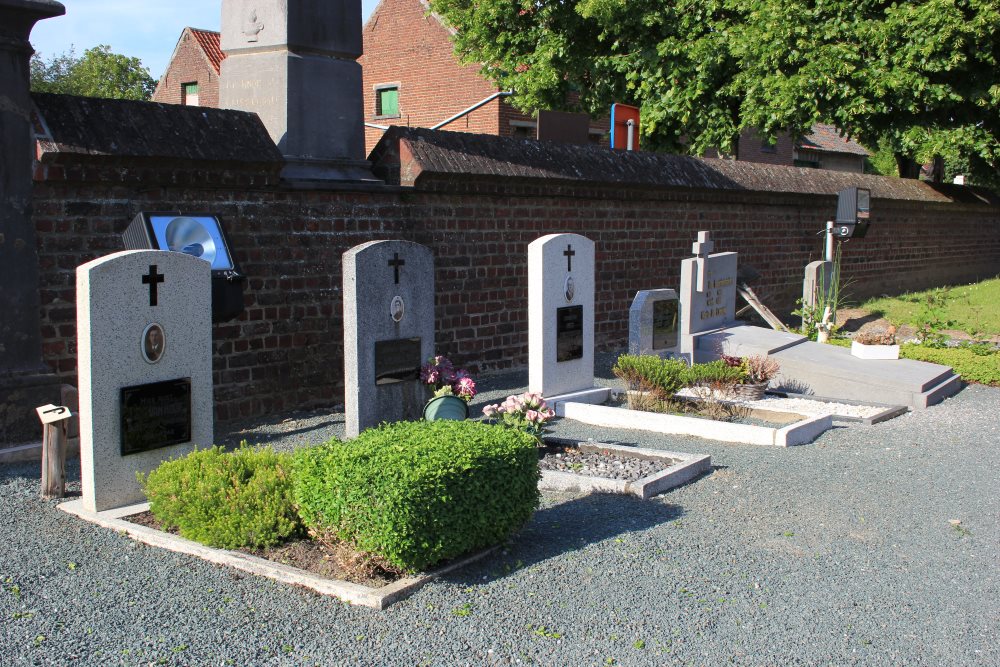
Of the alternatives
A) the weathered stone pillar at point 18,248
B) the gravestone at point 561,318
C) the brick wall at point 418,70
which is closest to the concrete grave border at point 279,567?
the weathered stone pillar at point 18,248

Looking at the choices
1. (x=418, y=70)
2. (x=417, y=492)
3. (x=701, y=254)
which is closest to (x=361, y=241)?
(x=701, y=254)

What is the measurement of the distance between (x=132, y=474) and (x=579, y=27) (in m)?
17.8

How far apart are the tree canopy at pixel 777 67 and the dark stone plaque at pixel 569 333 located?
10762 mm

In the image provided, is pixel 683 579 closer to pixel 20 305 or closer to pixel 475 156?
pixel 20 305

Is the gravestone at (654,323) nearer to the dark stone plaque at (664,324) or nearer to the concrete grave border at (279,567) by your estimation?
the dark stone plaque at (664,324)

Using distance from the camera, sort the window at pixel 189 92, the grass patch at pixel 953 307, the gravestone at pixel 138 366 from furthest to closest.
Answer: the window at pixel 189 92
the grass patch at pixel 953 307
the gravestone at pixel 138 366

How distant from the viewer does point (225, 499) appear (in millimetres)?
4703

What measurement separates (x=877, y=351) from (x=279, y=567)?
764 centimetres

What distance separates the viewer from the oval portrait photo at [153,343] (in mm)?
5402

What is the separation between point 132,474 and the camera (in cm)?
540

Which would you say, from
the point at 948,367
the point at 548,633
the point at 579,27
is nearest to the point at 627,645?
the point at 548,633

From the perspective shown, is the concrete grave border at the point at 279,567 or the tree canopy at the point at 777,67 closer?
the concrete grave border at the point at 279,567

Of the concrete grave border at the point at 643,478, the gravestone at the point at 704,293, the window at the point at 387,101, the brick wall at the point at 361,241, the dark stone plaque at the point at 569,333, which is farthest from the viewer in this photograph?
the window at the point at 387,101

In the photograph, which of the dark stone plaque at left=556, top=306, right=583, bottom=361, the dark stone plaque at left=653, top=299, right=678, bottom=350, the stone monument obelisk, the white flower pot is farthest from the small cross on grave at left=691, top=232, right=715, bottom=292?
the stone monument obelisk
